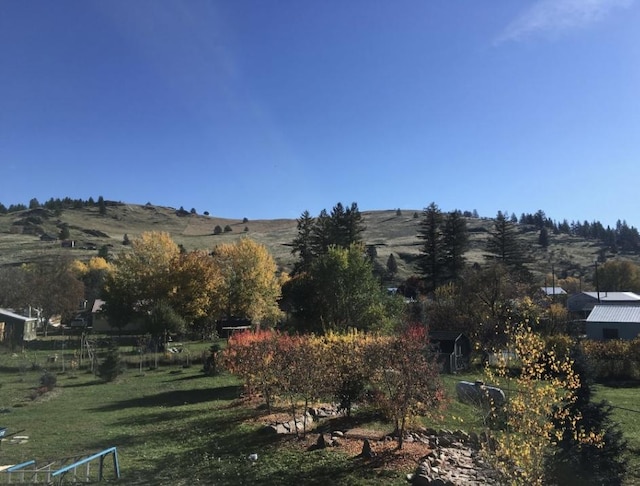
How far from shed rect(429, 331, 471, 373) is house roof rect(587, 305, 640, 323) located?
614 inches

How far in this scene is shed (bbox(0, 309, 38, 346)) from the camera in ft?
140

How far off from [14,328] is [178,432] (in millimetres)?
38595

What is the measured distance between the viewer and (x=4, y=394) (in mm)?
23328

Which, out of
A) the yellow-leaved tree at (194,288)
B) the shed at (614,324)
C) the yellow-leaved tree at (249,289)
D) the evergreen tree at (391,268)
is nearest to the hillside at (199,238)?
the evergreen tree at (391,268)

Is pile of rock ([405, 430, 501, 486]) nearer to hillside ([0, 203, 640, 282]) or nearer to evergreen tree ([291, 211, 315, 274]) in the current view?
evergreen tree ([291, 211, 315, 274])

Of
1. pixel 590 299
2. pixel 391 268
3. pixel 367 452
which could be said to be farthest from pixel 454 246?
pixel 367 452

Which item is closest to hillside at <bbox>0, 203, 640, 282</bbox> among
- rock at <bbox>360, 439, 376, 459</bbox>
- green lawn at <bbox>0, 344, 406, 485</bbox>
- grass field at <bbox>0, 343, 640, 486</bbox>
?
grass field at <bbox>0, 343, 640, 486</bbox>

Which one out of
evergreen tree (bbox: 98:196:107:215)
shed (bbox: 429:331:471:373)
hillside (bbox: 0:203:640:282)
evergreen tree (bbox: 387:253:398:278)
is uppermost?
evergreen tree (bbox: 98:196:107:215)

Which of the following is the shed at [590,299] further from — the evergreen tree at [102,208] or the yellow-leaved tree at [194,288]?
the evergreen tree at [102,208]

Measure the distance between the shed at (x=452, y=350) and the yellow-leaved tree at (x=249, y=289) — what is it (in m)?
21.3

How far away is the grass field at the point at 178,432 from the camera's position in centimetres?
1092

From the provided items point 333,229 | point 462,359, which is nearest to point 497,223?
point 333,229

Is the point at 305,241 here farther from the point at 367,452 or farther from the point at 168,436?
the point at 367,452

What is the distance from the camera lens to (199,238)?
160250mm
